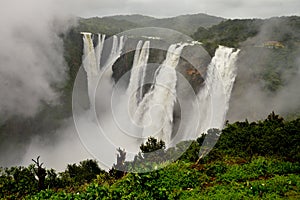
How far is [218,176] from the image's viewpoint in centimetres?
1156

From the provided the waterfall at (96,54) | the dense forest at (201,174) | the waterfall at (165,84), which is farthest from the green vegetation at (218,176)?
the waterfall at (96,54)

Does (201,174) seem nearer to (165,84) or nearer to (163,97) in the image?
(163,97)

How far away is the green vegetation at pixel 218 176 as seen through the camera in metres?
8.27

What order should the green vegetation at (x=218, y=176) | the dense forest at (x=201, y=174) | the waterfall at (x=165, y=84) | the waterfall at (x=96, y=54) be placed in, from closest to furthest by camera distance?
the green vegetation at (x=218, y=176) → the dense forest at (x=201, y=174) → the waterfall at (x=165, y=84) → the waterfall at (x=96, y=54)

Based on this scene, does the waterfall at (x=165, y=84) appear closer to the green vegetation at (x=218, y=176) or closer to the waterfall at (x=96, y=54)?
the waterfall at (x=96, y=54)

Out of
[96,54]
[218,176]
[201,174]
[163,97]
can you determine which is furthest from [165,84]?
[96,54]

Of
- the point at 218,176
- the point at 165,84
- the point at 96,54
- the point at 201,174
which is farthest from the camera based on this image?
the point at 96,54

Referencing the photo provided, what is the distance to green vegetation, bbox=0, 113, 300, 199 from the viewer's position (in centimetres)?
827

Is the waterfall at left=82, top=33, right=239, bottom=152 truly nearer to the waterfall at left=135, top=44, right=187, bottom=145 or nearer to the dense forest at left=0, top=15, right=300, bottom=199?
the waterfall at left=135, top=44, right=187, bottom=145

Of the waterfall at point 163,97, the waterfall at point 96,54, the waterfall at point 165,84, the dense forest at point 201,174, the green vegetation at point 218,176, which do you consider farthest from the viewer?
the waterfall at point 96,54

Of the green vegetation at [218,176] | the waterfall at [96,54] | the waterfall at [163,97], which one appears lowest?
the green vegetation at [218,176]

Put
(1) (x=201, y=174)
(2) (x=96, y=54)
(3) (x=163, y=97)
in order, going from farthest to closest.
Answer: (2) (x=96, y=54), (3) (x=163, y=97), (1) (x=201, y=174)

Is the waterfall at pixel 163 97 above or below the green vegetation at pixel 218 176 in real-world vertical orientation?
above

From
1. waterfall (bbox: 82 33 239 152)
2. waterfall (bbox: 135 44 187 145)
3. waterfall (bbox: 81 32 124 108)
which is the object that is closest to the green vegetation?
waterfall (bbox: 82 33 239 152)
